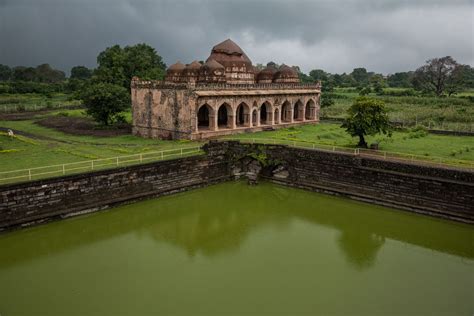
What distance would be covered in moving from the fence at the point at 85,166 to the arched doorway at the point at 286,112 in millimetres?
11710

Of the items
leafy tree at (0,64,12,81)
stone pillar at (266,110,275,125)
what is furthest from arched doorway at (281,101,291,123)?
leafy tree at (0,64,12,81)

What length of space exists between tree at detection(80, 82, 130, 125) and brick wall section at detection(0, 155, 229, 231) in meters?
11.8

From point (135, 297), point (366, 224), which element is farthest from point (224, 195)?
point (135, 297)

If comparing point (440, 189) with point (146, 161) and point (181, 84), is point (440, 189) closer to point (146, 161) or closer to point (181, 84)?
point (146, 161)

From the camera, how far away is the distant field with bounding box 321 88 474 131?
3056 centimetres

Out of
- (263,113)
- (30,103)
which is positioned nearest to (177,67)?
(263,113)

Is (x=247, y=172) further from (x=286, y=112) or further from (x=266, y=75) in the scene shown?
(x=266, y=75)

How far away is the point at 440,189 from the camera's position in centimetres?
1566

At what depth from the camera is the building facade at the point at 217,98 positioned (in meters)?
23.7

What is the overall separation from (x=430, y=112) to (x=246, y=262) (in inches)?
1178

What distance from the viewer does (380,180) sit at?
17.2 metres

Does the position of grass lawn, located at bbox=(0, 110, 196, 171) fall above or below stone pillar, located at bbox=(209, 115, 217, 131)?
below

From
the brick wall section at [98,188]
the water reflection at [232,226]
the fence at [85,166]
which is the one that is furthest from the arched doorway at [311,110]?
the water reflection at [232,226]

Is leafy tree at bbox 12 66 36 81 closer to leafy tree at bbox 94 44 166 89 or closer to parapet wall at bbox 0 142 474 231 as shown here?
leafy tree at bbox 94 44 166 89
